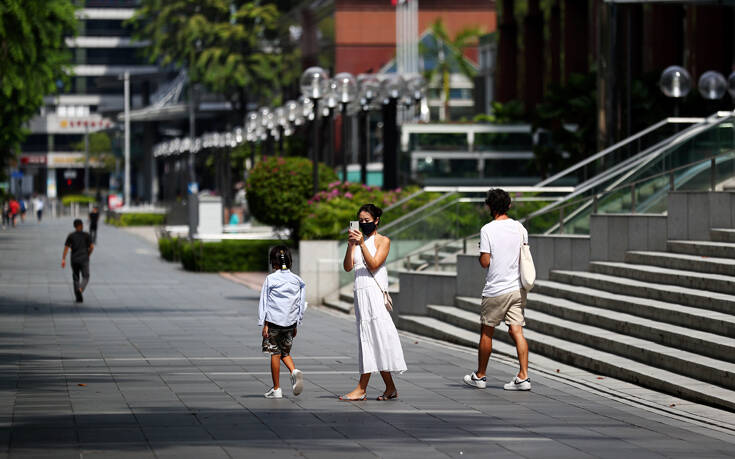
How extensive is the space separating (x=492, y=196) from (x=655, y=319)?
3279 millimetres

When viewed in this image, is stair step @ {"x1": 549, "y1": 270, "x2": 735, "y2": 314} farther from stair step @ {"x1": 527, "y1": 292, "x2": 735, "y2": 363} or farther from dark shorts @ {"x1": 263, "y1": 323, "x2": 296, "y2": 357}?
dark shorts @ {"x1": 263, "y1": 323, "x2": 296, "y2": 357}

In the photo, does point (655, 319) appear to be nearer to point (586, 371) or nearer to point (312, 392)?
point (586, 371)

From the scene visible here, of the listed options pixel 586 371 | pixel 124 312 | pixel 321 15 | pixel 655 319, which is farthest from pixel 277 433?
pixel 321 15

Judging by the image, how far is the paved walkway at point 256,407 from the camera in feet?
32.0

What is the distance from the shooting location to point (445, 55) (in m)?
69.2

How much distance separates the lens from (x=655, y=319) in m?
15.3

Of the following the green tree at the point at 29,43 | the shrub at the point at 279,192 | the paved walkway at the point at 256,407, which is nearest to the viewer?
the paved walkway at the point at 256,407

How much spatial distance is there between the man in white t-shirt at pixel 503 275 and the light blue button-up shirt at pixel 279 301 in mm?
1803

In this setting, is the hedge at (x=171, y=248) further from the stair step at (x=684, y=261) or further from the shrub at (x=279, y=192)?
the stair step at (x=684, y=261)

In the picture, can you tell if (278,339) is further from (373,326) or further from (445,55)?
(445,55)

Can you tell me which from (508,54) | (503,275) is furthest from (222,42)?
(503,275)

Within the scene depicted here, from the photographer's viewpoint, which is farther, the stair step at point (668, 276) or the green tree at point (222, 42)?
the green tree at point (222, 42)

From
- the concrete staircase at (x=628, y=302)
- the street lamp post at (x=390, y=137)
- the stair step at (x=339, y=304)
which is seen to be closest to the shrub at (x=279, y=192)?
the stair step at (x=339, y=304)

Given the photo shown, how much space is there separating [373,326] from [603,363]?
3.14m
